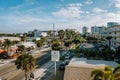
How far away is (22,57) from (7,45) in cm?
3915

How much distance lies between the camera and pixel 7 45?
70375 mm

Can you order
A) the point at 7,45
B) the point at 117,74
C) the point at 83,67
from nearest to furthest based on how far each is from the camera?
the point at 117,74, the point at 83,67, the point at 7,45

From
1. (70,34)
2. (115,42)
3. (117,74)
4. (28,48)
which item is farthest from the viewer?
(70,34)

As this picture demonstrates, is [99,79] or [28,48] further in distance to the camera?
[28,48]

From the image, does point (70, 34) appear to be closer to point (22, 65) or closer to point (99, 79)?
point (22, 65)

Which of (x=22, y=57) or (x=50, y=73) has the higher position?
(x=22, y=57)

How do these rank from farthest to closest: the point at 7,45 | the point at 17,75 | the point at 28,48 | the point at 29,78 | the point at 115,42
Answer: the point at 28,48
the point at 115,42
the point at 7,45
the point at 17,75
the point at 29,78

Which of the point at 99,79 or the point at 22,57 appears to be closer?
the point at 99,79

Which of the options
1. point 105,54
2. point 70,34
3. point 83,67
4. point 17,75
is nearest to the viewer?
point 83,67

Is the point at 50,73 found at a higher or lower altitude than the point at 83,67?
lower

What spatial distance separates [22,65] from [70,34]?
125 m

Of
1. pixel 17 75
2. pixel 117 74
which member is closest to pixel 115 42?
pixel 17 75

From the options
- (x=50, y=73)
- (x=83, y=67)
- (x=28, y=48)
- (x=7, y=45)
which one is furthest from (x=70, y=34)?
(x=83, y=67)

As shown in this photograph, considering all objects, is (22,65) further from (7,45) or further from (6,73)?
(7,45)
